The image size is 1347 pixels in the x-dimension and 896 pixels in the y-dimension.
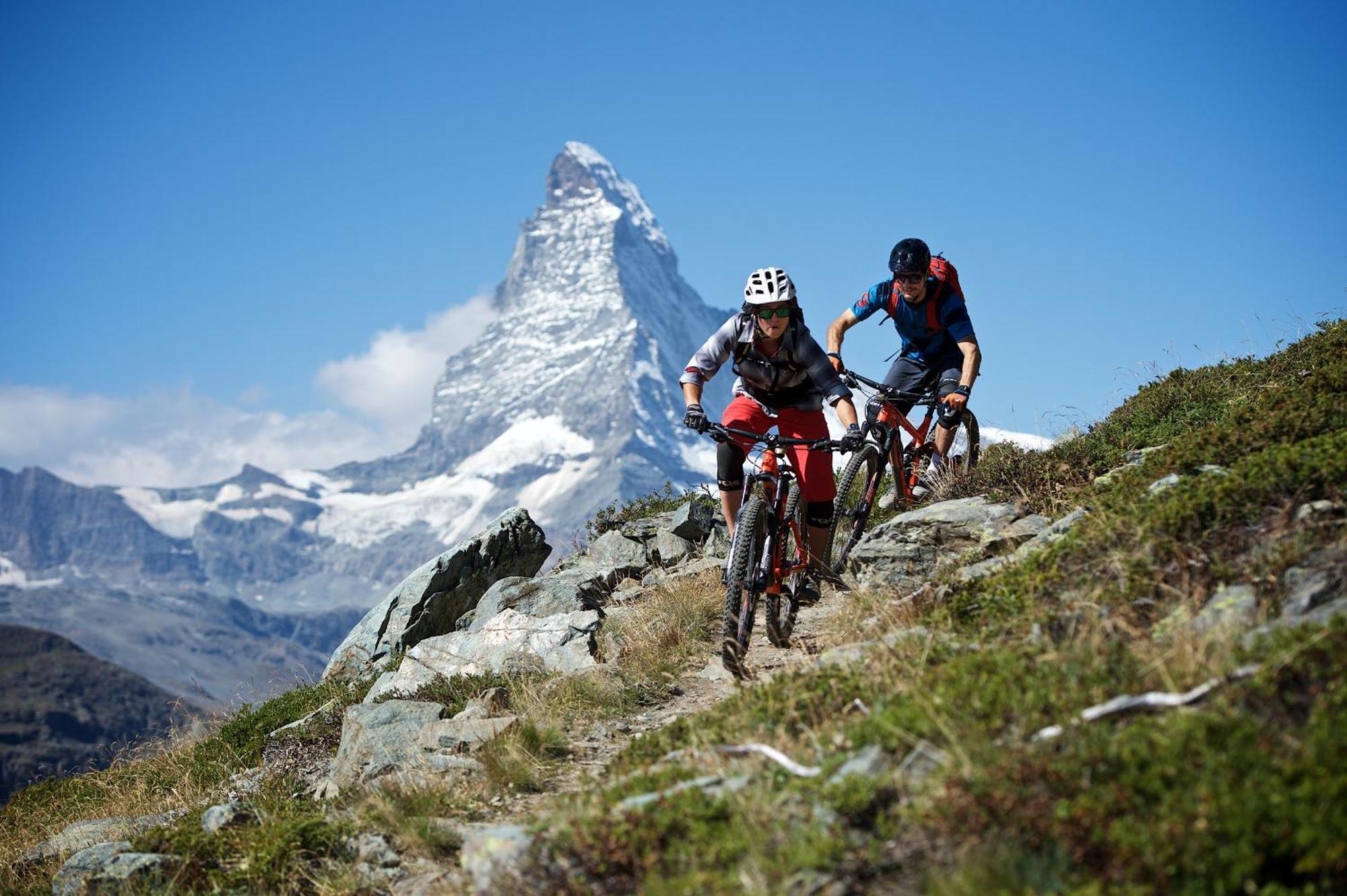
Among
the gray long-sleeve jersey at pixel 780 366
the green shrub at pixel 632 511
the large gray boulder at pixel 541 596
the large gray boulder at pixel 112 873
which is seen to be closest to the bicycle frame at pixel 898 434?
the gray long-sleeve jersey at pixel 780 366

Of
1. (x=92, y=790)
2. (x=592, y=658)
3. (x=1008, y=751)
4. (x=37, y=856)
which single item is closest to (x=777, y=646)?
(x=592, y=658)

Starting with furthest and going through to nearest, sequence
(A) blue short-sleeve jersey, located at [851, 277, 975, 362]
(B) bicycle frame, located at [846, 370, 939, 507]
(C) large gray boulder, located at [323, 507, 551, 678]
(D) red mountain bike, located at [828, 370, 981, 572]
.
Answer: (C) large gray boulder, located at [323, 507, 551, 678] → (A) blue short-sleeve jersey, located at [851, 277, 975, 362] → (B) bicycle frame, located at [846, 370, 939, 507] → (D) red mountain bike, located at [828, 370, 981, 572]

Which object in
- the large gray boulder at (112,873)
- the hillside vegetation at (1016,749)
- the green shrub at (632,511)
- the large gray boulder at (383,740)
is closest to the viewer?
the hillside vegetation at (1016,749)

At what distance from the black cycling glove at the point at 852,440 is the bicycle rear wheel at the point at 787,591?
734 millimetres

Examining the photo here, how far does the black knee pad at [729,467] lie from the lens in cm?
905

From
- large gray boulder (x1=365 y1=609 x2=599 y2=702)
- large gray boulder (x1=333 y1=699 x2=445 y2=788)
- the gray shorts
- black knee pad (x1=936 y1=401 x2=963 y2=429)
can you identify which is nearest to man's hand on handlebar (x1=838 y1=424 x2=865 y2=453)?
the gray shorts

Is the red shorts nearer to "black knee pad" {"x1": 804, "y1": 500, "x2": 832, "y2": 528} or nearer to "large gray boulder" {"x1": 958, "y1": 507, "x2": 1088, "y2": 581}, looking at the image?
"black knee pad" {"x1": 804, "y1": 500, "x2": 832, "y2": 528}

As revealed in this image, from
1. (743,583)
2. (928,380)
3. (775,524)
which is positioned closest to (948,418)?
(928,380)

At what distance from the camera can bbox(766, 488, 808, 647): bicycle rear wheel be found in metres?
8.87

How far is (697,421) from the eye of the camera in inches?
343

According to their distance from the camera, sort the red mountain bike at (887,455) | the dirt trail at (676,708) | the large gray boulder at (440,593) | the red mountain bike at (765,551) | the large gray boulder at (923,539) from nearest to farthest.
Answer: the dirt trail at (676,708), the red mountain bike at (765,551), the large gray boulder at (923,539), the red mountain bike at (887,455), the large gray boulder at (440,593)

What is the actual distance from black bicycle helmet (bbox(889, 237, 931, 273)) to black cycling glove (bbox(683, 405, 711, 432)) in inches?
142

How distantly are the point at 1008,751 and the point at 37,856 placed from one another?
8911mm

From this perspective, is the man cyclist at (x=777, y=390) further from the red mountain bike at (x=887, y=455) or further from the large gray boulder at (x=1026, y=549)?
the large gray boulder at (x=1026, y=549)
